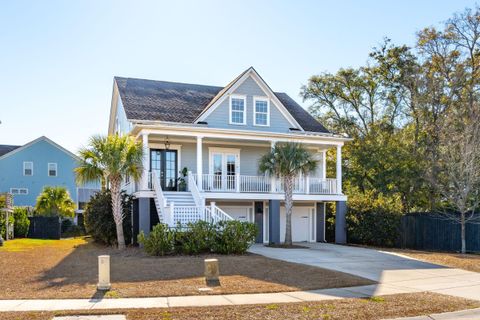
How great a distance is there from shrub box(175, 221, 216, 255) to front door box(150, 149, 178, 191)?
726 centimetres

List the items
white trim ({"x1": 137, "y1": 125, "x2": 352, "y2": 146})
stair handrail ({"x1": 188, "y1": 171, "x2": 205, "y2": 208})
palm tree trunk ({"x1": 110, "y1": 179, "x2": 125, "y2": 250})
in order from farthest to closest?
white trim ({"x1": 137, "y1": 125, "x2": 352, "y2": 146}) → stair handrail ({"x1": 188, "y1": 171, "x2": 205, "y2": 208}) → palm tree trunk ({"x1": 110, "y1": 179, "x2": 125, "y2": 250})

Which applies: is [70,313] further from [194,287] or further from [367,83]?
[367,83]

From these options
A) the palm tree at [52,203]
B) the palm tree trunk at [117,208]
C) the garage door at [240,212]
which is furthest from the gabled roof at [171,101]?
the palm tree at [52,203]

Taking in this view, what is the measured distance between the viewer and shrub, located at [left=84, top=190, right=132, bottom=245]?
77.0 ft

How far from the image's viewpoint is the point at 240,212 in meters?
27.1

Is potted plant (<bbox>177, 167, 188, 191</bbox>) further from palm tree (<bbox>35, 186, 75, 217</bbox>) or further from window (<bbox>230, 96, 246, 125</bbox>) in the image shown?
palm tree (<bbox>35, 186, 75, 217</bbox>)

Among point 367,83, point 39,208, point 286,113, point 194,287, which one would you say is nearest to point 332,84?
point 367,83

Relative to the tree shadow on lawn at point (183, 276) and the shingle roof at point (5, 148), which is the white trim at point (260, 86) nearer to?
the tree shadow on lawn at point (183, 276)

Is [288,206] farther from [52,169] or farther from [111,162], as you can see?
[52,169]

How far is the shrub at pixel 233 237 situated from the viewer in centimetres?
1845

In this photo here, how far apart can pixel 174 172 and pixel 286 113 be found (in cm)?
694

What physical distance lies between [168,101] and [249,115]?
4.57 metres

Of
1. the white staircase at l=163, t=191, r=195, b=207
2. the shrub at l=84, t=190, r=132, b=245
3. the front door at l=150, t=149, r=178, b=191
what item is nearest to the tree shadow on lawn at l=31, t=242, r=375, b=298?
the white staircase at l=163, t=191, r=195, b=207

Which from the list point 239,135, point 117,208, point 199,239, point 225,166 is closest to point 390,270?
point 199,239
